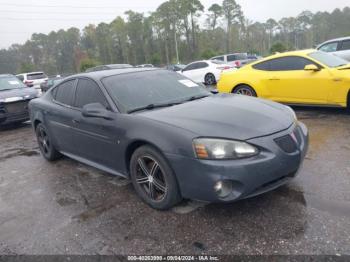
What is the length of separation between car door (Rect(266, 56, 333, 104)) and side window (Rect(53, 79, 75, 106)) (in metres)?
4.56

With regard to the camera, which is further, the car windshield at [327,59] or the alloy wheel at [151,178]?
the car windshield at [327,59]

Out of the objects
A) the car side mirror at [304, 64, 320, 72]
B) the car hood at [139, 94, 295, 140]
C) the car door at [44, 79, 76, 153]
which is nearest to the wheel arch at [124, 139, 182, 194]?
the car hood at [139, 94, 295, 140]

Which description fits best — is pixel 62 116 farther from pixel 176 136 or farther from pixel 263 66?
pixel 263 66

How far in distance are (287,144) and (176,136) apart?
42.0 inches

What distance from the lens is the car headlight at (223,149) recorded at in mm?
3079

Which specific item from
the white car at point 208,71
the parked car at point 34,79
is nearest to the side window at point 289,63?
the white car at point 208,71

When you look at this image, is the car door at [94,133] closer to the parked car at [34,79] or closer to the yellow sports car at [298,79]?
the yellow sports car at [298,79]

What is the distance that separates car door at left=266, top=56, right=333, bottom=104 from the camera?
6.91 m

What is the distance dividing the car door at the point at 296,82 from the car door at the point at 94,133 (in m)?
4.59

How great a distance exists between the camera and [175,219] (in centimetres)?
340

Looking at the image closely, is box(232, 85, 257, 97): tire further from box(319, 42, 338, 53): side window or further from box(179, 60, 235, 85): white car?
box(179, 60, 235, 85): white car

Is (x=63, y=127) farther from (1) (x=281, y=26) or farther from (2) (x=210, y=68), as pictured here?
(1) (x=281, y=26)

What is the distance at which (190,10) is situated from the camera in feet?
214

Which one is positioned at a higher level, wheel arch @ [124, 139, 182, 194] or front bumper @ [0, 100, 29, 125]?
wheel arch @ [124, 139, 182, 194]
